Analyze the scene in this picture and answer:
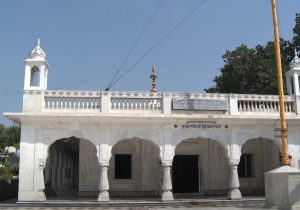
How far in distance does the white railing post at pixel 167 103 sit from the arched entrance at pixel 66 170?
4.45m

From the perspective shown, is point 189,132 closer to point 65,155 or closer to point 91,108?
point 91,108

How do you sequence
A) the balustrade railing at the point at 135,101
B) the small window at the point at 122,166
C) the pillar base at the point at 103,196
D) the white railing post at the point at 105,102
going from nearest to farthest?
the pillar base at the point at 103,196 < the white railing post at the point at 105,102 < the balustrade railing at the point at 135,101 < the small window at the point at 122,166

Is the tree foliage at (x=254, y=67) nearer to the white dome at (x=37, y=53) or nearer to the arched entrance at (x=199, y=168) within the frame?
the arched entrance at (x=199, y=168)

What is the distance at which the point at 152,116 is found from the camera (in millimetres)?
17688

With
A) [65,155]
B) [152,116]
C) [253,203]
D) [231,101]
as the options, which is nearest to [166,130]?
[152,116]

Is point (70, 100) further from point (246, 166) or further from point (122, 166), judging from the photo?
point (246, 166)

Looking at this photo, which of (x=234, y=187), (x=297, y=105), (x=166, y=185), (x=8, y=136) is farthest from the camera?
(x=8, y=136)

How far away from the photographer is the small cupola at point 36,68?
17875 millimetres

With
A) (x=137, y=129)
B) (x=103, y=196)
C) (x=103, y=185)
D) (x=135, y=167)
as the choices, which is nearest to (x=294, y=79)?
(x=137, y=129)

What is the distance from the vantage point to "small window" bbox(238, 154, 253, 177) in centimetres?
2197

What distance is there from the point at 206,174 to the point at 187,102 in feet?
15.4

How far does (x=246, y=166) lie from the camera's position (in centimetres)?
2212

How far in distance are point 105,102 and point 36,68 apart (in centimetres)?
344

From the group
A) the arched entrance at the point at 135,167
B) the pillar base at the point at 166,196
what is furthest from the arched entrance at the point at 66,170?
the pillar base at the point at 166,196
